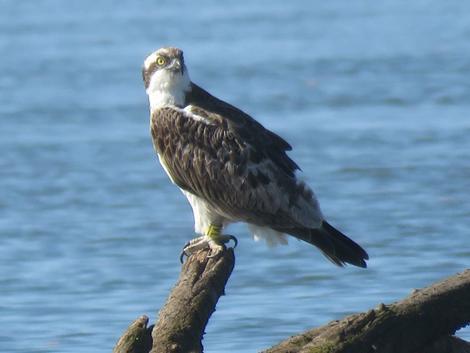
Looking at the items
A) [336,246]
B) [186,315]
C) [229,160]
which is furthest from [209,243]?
[186,315]

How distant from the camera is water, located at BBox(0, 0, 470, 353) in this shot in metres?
10.5

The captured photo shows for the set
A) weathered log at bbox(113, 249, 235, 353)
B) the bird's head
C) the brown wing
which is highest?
the bird's head

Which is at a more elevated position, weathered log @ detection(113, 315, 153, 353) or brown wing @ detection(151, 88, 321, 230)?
brown wing @ detection(151, 88, 321, 230)

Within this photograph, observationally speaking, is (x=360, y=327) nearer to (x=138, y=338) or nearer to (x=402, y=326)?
(x=402, y=326)

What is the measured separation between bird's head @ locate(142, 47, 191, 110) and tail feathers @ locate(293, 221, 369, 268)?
3.32 feet

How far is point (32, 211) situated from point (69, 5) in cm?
1650

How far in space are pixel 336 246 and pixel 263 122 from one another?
10024mm

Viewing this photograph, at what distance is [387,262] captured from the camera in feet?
37.4

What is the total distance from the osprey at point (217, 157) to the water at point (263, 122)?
1.43m

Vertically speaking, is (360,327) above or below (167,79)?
below

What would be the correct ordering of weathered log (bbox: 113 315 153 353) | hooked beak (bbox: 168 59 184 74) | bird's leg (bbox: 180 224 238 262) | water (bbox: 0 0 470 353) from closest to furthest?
1. weathered log (bbox: 113 315 153 353)
2. bird's leg (bbox: 180 224 238 262)
3. hooked beak (bbox: 168 59 184 74)
4. water (bbox: 0 0 470 353)

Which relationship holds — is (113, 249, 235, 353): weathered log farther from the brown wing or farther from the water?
the water

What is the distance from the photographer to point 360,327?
594 centimetres

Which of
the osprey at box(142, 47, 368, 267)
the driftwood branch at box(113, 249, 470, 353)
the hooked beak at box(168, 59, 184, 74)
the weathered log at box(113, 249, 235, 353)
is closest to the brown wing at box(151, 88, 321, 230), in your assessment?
the osprey at box(142, 47, 368, 267)
